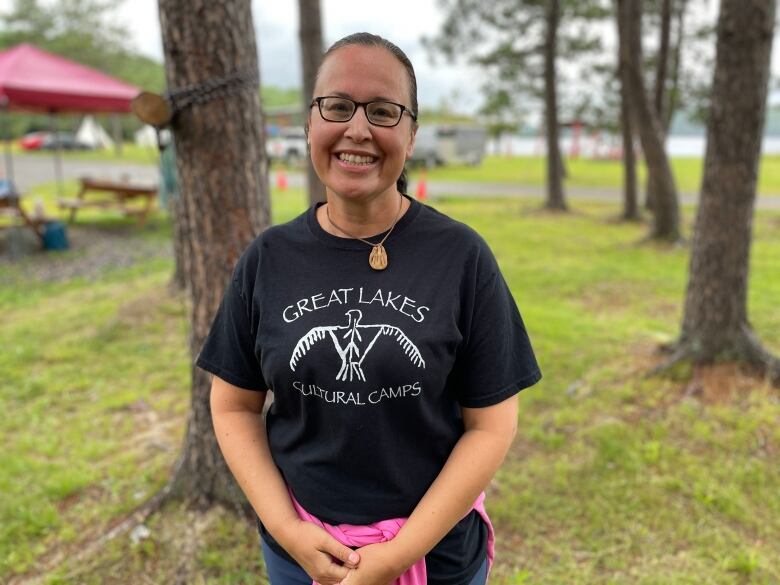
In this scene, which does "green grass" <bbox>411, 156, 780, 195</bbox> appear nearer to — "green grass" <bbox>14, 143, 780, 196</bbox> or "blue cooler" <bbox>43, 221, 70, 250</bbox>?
"green grass" <bbox>14, 143, 780, 196</bbox>

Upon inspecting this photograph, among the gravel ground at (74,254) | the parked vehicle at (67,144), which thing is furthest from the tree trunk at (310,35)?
the parked vehicle at (67,144)

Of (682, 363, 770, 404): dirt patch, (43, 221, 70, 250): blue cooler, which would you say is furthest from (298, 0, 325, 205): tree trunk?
(43, 221, 70, 250): blue cooler

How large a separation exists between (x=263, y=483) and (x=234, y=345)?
0.33 meters

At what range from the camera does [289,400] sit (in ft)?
4.56

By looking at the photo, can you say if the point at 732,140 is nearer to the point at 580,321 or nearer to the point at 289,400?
the point at 580,321

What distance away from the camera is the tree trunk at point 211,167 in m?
2.33

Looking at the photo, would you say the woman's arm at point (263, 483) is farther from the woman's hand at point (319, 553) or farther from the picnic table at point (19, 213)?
the picnic table at point (19, 213)

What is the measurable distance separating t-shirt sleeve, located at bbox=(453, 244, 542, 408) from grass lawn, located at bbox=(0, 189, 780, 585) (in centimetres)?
150

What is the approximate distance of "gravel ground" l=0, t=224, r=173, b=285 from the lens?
7875mm

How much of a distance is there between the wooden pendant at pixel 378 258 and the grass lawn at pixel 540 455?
1746 mm

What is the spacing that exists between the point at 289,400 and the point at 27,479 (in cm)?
255

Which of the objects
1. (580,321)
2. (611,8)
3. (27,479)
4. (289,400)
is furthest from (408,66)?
(611,8)

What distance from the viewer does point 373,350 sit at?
4.16 feet

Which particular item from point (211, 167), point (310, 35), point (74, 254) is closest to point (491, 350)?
point (211, 167)
